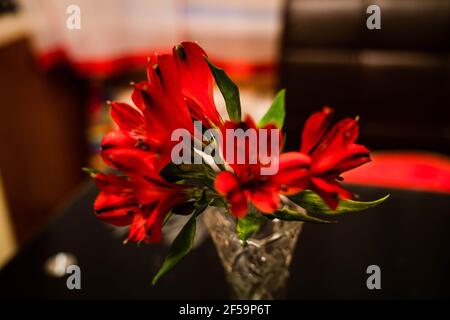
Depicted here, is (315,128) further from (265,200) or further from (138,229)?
(138,229)

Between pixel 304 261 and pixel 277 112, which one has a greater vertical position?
pixel 277 112

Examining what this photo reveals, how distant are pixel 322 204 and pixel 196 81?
0.21 metres

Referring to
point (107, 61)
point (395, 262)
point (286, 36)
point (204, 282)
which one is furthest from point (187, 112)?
point (107, 61)

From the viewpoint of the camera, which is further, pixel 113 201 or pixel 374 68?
pixel 374 68

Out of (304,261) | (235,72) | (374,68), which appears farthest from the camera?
(235,72)

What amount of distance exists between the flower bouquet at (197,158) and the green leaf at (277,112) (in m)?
0.06

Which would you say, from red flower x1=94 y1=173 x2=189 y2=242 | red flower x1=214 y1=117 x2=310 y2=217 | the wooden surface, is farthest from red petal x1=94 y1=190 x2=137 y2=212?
the wooden surface

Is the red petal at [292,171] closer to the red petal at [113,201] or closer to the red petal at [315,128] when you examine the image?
the red petal at [315,128]

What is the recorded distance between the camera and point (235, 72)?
2074mm

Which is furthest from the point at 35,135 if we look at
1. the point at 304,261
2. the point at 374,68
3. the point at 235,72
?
the point at 304,261

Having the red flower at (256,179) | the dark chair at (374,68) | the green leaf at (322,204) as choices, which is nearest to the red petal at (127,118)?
the red flower at (256,179)

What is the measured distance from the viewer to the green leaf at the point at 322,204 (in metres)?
0.61

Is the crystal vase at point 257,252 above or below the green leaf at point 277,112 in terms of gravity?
below

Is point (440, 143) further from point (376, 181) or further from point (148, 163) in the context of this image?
point (148, 163)
